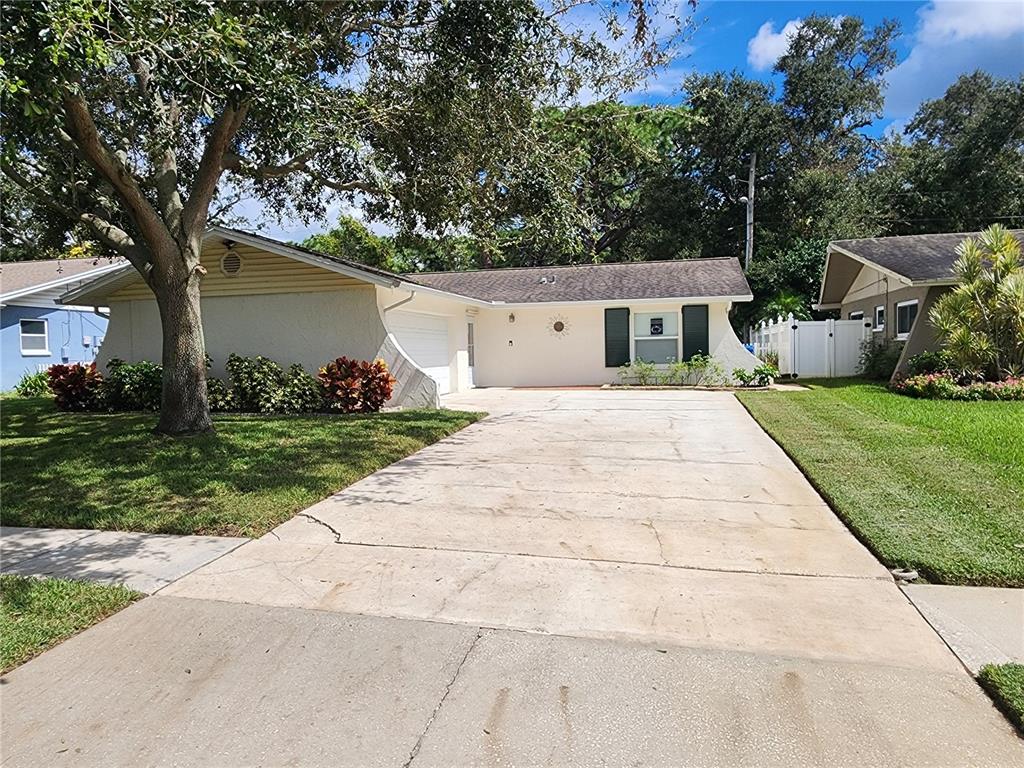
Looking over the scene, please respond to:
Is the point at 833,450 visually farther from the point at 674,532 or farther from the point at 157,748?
the point at 157,748

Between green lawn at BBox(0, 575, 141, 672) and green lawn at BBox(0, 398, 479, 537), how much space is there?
3.86ft

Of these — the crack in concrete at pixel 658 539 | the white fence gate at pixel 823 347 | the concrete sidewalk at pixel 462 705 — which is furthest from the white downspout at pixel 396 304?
the white fence gate at pixel 823 347

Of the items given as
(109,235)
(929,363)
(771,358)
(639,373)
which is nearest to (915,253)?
(929,363)

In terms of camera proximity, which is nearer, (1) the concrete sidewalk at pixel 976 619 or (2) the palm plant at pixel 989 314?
(1) the concrete sidewalk at pixel 976 619

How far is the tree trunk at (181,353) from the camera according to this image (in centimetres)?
908

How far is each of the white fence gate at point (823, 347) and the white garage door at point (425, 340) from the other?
34.0 feet

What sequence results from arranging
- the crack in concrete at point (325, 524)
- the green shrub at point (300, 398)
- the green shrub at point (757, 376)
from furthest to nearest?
the green shrub at point (757, 376), the green shrub at point (300, 398), the crack in concrete at point (325, 524)

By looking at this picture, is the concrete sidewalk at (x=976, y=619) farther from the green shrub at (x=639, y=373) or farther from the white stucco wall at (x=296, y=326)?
the green shrub at (x=639, y=373)

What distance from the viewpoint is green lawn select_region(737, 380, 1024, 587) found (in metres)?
4.11

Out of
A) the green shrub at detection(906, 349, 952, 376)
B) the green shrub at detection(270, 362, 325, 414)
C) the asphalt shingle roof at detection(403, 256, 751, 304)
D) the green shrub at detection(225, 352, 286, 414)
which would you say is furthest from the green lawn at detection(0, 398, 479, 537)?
the green shrub at detection(906, 349, 952, 376)

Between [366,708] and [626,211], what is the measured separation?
108 feet

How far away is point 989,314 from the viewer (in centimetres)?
1192

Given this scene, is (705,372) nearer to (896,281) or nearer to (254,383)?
(896,281)

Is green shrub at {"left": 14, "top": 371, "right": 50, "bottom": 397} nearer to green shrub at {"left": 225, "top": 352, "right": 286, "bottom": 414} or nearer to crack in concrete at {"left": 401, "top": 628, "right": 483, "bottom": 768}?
green shrub at {"left": 225, "top": 352, "right": 286, "bottom": 414}
